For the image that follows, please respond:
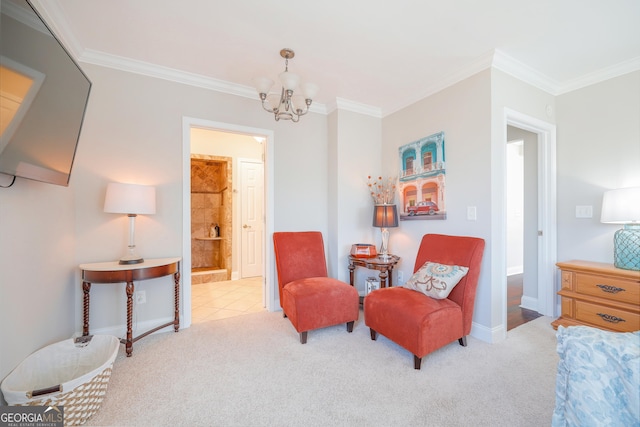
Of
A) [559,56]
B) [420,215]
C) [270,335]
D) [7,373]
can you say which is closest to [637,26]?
[559,56]

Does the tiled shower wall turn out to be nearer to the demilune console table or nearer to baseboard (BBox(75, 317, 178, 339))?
baseboard (BBox(75, 317, 178, 339))

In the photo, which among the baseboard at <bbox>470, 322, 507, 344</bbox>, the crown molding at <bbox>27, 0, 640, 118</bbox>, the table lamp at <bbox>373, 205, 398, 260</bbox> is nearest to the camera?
the crown molding at <bbox>27, 0, 640, 118</bbox>

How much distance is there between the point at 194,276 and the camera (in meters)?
4.38

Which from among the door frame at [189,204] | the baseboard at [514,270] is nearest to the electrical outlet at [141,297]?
the door frame at [189,204]

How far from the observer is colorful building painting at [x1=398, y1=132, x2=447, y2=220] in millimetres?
2805

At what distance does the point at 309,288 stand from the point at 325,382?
0.83 metres

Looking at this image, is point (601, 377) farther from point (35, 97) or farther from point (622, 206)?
point (35, 97)

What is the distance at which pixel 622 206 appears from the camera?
7.25 feet

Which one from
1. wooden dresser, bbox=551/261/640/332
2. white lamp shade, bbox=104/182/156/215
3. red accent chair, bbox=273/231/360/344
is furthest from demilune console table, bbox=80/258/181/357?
wooden dresser, bbox=551/261/640/332

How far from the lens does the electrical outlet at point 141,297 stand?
8.23 feet

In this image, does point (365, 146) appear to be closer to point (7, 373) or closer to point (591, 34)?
point (591, 34)

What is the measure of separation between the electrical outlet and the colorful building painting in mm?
2873

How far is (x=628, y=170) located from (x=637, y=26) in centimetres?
117

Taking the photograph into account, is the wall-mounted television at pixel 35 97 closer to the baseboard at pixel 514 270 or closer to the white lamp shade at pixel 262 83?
the white lamp shade at pixel 262 83
